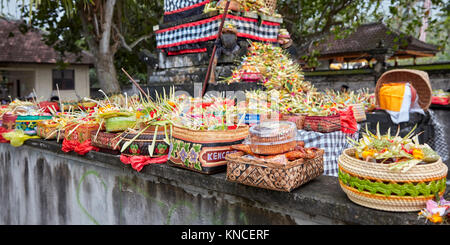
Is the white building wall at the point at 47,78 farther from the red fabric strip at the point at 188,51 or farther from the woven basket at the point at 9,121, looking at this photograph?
the woven basket at the point at 9,121

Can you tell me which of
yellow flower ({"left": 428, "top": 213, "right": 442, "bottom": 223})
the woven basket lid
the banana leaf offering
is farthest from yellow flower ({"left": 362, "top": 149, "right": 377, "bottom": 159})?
the woven basket lid

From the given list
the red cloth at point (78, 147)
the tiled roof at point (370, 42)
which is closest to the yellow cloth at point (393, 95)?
the red cloth at point (78, 147)

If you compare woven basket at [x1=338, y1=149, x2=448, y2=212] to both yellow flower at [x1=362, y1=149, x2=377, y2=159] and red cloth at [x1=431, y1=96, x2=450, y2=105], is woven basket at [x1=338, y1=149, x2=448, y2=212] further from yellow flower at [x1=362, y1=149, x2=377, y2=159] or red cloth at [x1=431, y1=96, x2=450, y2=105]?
red cloth at [x1=431, y1=96, x2=450, y2=105]

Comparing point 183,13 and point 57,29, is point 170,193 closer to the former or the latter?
point 183,13

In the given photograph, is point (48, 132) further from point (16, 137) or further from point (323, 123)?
point (323, 123)

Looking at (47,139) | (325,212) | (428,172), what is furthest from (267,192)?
(47,139)

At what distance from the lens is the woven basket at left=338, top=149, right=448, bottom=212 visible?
1.88 metres

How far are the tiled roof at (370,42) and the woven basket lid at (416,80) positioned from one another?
9960 millimetres

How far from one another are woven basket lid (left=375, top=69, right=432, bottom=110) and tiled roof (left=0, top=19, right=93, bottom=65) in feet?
60.7

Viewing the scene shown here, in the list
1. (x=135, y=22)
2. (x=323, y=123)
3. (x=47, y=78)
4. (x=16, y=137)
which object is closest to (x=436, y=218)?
(x=323, y=123)

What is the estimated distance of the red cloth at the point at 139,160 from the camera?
305cm

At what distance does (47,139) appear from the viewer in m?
4.46

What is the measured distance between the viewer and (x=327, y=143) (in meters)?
4.70
